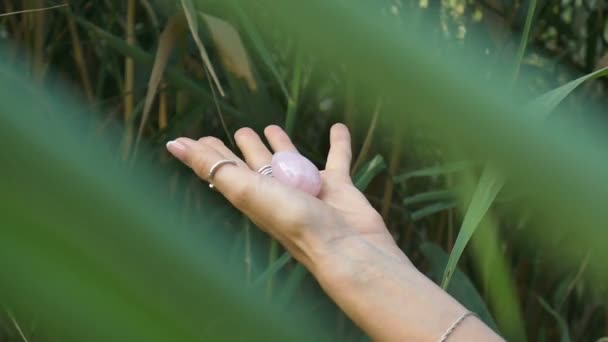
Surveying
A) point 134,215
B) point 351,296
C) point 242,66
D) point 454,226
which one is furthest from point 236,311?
point 454,226

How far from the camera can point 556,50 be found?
2.69 feet

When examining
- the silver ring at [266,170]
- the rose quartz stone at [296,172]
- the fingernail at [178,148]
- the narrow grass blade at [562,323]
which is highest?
the fingernail at [178,148]

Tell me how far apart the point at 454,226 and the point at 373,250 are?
37 centimetres

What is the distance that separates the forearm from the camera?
0.39 meters

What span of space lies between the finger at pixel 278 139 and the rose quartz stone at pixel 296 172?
0.5 inches

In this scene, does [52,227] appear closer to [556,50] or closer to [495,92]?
[495,92]

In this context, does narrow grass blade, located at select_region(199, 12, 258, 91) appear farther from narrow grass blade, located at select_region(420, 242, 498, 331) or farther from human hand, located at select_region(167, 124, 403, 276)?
narrow grass blade, located at select_region(420, 242, 498, 331)

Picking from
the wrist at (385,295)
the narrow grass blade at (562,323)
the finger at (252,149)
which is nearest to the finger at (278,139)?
the finger at (252,149)

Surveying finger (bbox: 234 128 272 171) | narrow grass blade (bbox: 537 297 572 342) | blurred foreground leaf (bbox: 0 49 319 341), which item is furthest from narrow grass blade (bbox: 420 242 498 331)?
blurred foreground leaf (bbox: 0 49 319 341)

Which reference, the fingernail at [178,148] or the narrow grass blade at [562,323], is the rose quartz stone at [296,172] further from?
the narrow grass blade at [562,323]

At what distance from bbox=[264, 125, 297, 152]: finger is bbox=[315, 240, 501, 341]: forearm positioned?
128mm

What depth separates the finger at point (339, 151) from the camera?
0.55 meters

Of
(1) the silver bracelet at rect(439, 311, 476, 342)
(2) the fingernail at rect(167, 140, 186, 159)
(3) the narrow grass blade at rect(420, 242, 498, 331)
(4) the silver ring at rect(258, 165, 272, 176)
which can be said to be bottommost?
(3) the narrow grass blade at rect(420, 242, 498, 331)

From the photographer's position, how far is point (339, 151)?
0.56 meters
